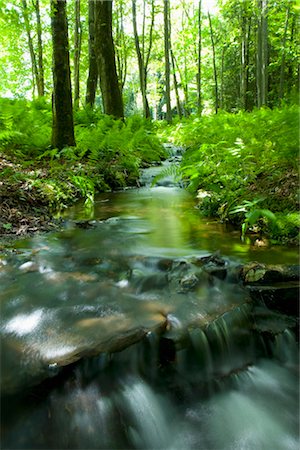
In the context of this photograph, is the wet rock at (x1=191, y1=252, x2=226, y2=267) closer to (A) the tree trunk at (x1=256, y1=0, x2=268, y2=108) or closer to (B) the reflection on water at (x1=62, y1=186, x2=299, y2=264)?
(B) the reflection on water at (x1=62, y1=186, x2=299, y2=264)

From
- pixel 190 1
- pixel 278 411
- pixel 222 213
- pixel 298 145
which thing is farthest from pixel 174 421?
pixel 190 1

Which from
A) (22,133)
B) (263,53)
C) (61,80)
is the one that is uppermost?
(263,53)

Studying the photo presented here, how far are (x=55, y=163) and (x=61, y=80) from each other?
1.72m

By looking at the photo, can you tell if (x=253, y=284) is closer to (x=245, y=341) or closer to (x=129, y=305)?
(x=245, y=341)

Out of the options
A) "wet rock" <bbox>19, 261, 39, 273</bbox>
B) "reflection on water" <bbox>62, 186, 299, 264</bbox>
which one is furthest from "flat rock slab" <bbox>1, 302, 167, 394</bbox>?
"reflection on water" <bbox>62, 186, 299, 264</bbox>

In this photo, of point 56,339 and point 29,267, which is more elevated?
point 29,267

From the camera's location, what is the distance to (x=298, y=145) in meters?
4.61

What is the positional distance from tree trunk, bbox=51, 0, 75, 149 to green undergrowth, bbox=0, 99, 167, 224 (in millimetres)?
351

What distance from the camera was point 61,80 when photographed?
727 cm

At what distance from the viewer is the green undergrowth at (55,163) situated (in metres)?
5.74

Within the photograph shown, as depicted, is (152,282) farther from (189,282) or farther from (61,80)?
(61,80)

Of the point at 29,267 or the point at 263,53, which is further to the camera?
the point at 263,53

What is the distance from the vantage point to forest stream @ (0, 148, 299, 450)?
6.39ft

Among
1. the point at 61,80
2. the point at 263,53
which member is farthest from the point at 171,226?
the point at 263,53
